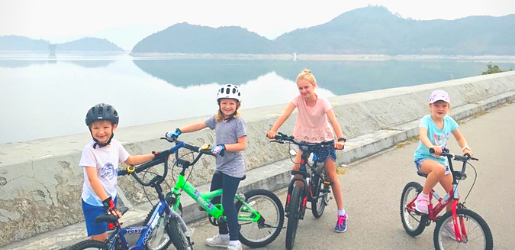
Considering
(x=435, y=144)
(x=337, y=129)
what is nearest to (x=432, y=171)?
(x=435, y=144)

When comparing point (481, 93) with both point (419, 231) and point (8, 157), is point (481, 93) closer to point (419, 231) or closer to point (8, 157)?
point (419, 231)

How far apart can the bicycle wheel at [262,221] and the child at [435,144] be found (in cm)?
140

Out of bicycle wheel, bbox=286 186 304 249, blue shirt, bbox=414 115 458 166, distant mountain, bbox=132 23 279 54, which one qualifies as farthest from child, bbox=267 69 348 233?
distant mountain, bbox=132 23 279 54

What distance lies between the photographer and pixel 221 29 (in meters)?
162

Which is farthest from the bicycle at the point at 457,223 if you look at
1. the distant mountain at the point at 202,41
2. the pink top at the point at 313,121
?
the distant mountain at the point at 202,41

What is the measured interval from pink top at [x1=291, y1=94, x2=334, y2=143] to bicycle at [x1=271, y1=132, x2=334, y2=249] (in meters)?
0.18

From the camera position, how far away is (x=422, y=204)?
14.6 ft

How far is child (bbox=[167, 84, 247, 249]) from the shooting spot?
4.04 m

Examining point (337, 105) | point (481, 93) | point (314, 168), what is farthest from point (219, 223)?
point (481, 93)

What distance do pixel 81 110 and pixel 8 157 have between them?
116 feet

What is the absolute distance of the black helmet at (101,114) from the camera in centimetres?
327

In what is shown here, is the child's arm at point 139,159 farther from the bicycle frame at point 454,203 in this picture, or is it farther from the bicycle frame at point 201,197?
the bicycle frame at point 454,203

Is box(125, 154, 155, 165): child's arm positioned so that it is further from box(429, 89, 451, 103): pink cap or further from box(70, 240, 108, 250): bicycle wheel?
box(429, 89, 451, 103): pink cap

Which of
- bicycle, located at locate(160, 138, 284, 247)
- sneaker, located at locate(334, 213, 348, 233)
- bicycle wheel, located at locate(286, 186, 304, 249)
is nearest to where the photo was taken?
bicycle wheel, located at locate(286, 186, 304, 249)
